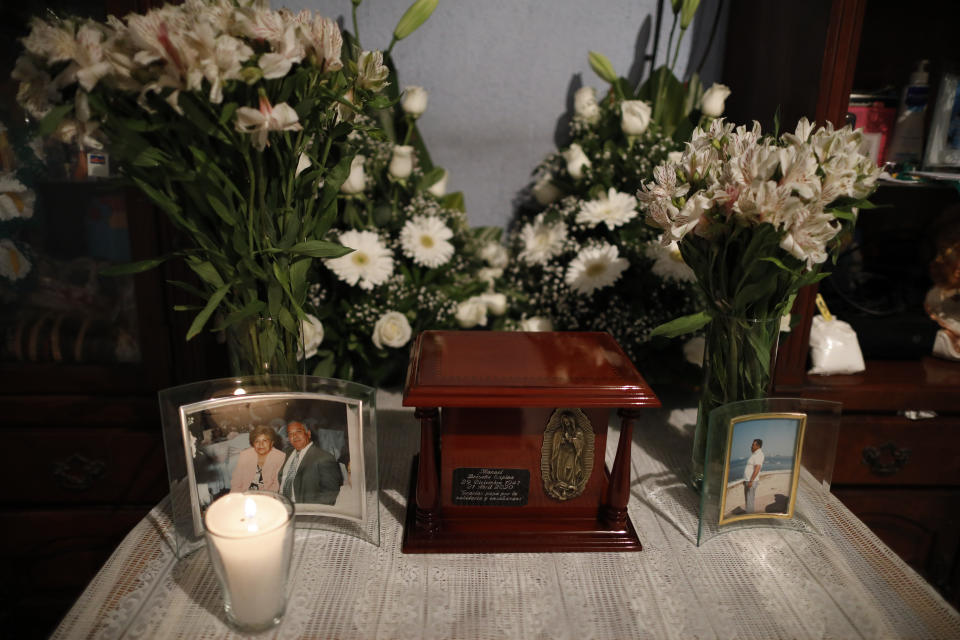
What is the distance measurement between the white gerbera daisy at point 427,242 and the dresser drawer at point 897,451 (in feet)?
2.72

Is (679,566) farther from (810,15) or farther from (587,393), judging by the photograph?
(810,15)

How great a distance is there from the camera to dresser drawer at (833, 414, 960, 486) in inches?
46.9

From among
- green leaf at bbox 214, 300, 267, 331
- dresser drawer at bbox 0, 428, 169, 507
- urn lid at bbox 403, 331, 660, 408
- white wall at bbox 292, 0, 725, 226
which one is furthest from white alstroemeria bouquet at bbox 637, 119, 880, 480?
dresser drawer at bbox 0, 428, 169, 507

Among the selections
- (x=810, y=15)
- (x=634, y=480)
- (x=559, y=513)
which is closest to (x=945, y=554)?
(x=634, y=480)

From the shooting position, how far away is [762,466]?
862 millimetres

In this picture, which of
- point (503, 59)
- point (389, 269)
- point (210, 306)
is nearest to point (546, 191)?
point (503, 59)

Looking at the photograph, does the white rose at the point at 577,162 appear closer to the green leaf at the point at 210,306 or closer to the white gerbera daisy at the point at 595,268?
the white gerbera daisy at the point at 595,268

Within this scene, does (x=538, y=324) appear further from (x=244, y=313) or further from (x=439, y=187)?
(x=244, y=313)

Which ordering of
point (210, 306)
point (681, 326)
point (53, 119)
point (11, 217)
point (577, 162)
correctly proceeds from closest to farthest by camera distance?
point (53, 119) < point (210, 306) < point (681, 326) < point (11, 217) < point (577, 162)

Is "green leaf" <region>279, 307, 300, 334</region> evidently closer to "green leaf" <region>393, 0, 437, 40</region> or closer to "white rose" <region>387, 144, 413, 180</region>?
"white rose" <region>387, 144, 413, 180</region>

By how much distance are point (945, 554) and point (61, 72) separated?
1742mm

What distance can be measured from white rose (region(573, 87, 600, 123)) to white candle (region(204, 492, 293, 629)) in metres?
1.01

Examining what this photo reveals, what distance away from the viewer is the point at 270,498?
74 cm

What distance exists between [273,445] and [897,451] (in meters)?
1.15
